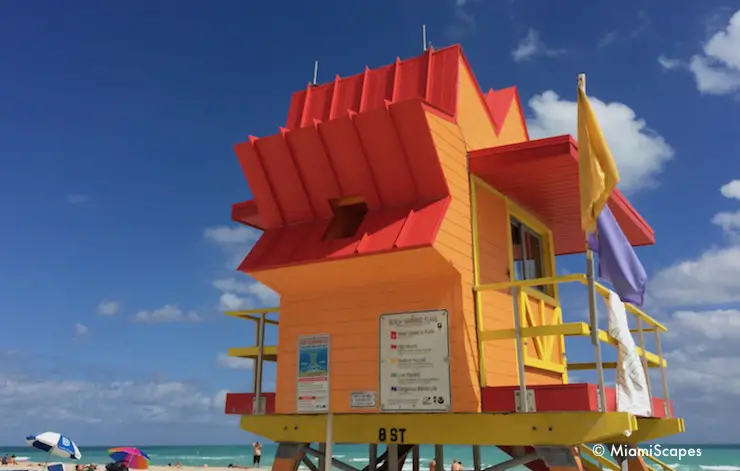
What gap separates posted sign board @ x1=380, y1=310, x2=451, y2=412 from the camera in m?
8.47

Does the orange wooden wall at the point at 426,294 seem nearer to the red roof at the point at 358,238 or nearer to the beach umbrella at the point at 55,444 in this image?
the red roof at the point at 358,238

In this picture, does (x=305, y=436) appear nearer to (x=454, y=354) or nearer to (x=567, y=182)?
(x=454, y=354)

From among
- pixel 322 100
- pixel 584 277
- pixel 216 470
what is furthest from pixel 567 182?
pixel 216 470

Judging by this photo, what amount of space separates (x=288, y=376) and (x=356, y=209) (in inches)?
111

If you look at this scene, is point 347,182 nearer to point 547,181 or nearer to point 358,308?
point 358,308

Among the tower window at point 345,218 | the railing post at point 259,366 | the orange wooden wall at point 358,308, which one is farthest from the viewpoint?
the railing post at point 259,366

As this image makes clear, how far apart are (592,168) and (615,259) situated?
139 centimetres

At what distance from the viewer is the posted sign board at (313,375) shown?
369 inches

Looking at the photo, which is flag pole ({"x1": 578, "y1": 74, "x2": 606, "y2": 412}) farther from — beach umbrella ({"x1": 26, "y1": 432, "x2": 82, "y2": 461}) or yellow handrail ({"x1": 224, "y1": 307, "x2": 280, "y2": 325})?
beach umbrella ({"x1": 26, "y1": 432, "x2": 82, "y2": 461})

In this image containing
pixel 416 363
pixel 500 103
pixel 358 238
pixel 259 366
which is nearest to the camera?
pixel 416 363

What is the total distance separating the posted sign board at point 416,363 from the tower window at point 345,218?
67.3 inches

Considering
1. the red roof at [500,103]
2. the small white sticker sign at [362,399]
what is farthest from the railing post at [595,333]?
the red roof at [500,103]

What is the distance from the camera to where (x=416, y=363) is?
8.66 m

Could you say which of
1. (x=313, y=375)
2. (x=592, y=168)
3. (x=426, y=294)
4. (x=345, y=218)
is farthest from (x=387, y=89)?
(x=313, y=375)
